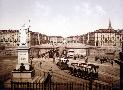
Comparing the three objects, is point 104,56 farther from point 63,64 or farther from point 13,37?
point 13,37

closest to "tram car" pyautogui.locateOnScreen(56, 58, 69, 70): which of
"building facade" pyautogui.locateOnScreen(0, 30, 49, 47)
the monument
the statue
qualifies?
"building facade" pyautogui.locateOnScreen(0, 30, 49, 47)

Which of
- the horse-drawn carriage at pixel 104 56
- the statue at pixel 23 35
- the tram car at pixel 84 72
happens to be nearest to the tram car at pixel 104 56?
the horse-drawn carriage at pixel 104 56

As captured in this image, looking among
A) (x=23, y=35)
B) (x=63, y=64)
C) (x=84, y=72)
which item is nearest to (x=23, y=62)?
(x=23, y=35)

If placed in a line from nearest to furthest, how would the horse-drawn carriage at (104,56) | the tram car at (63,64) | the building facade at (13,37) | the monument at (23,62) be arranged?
the monument at (23,62) < the building facade at (13,37) < the tram car at (63,64) < the horse-drawn carriage at (104,56)

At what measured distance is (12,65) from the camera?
13641 millimetres

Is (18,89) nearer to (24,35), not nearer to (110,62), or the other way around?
(24,35)

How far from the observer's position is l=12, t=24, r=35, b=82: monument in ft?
32.0

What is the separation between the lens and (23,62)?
10016 millimetres

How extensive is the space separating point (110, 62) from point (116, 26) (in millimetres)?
4500

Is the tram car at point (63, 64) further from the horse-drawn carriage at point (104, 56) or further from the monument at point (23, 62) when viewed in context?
the monument at point (23, 62)

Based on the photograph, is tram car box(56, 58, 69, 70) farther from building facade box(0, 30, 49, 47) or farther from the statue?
the statue

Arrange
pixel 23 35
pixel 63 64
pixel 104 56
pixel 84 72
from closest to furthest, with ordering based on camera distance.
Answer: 1. pixel 23 35
2. pixel 84 72
3. pixel 63 64
4. pixel 104 56

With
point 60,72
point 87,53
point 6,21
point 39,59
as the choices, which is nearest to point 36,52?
point 39,59

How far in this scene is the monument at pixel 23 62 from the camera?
976 cm
